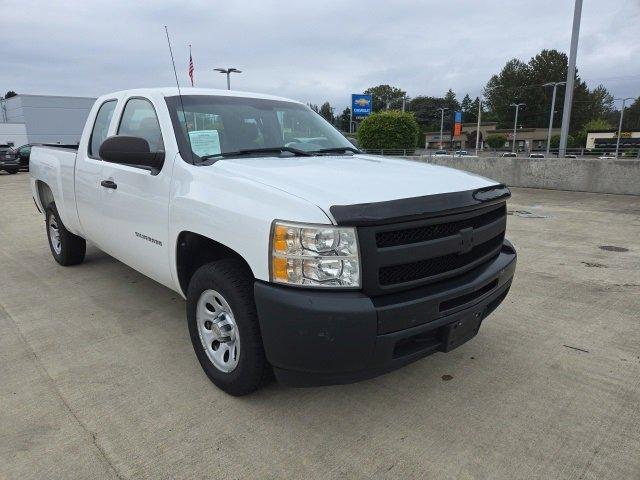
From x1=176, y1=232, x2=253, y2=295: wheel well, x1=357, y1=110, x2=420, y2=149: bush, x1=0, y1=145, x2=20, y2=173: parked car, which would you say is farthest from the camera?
x1=357, y1=110, x2=420, y2=149: bush

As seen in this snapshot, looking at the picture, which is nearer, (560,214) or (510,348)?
(510,348)

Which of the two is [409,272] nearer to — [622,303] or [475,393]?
[475,393]

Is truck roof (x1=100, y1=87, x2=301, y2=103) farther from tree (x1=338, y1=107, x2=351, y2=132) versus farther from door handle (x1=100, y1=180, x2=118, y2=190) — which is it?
tree (x1=338, y1=107, x2=351, y2=132)

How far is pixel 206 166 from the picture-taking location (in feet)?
Result: 9.51

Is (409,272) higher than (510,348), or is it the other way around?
(409,272)

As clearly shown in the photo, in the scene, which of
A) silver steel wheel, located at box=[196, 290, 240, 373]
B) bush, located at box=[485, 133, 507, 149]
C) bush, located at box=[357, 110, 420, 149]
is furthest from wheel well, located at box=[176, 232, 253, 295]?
bush, located at box=[485, 133, 507, 149]

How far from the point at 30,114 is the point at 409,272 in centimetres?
6166

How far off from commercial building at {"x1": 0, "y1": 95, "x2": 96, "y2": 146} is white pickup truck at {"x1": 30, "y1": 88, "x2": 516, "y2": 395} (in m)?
54.0

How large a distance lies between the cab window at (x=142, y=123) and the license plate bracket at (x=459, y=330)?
2.18 m

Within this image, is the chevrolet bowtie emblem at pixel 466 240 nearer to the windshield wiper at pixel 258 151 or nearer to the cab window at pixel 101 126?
the windshield wiper at pixel 258 151

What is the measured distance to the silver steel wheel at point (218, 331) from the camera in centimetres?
276

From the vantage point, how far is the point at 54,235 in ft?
19.0

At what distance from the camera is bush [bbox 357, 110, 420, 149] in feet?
87.9

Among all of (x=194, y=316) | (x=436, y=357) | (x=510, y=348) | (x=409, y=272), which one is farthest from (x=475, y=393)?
(x=194, y=316)
